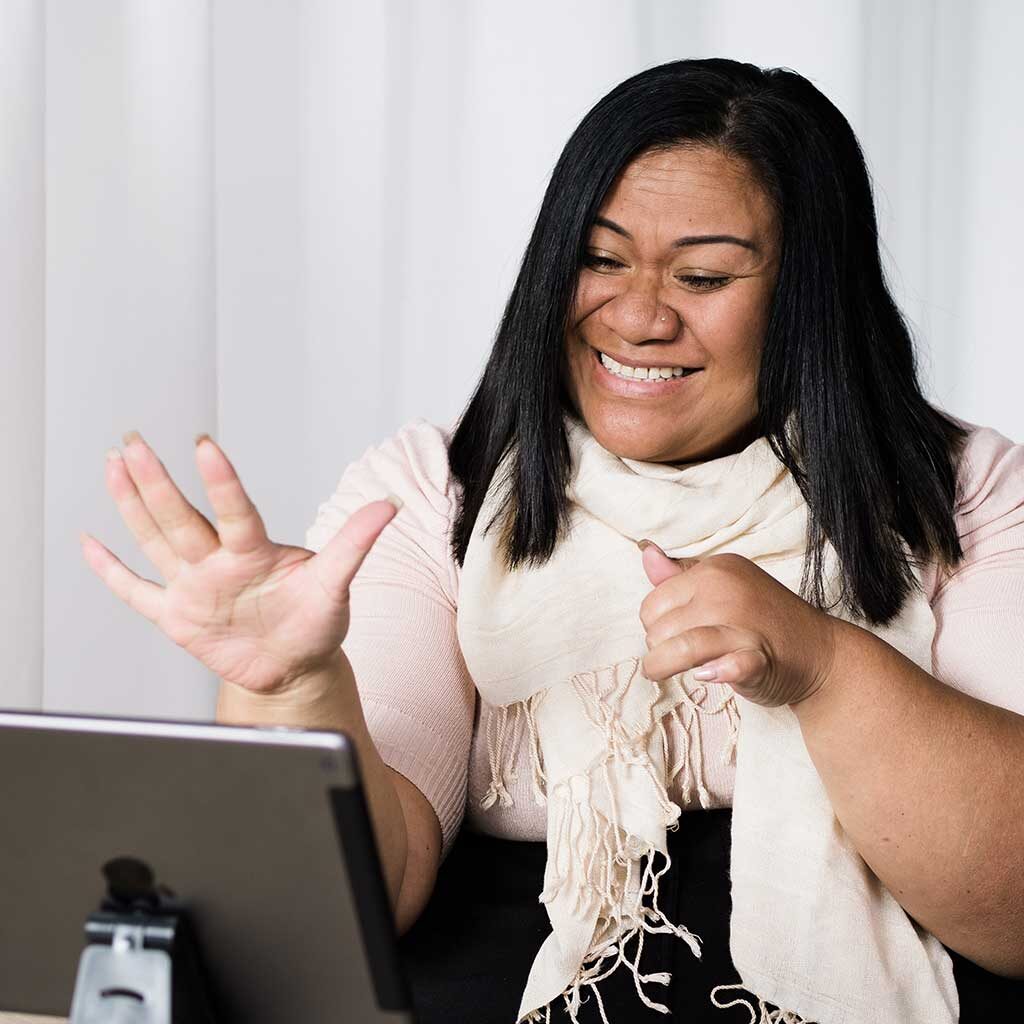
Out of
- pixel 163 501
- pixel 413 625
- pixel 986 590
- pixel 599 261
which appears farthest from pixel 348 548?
pixel 986 590

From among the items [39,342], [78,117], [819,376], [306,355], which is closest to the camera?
[819,376]

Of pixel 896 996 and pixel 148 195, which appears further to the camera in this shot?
pixel 148 195

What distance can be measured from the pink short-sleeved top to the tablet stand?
→ 60 centimetres

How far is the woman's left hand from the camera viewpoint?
1158 mm

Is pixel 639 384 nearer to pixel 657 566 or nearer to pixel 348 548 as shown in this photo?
pixel 657 566

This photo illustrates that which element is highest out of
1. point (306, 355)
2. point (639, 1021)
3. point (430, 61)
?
point (430, 61)

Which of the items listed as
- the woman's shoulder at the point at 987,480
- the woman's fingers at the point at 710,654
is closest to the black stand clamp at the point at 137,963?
the woman's fingers at the point at 710,654

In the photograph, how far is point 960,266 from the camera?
125 inches

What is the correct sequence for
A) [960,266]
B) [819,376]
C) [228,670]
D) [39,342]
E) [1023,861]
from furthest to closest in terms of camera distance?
[960,266], [39,342], [819,376], [1023,861], [228,670]

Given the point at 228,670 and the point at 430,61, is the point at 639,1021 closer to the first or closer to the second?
the point at 228,670

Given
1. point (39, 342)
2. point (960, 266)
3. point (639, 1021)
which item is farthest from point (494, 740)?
point (960, 266)

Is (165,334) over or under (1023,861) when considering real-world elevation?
over

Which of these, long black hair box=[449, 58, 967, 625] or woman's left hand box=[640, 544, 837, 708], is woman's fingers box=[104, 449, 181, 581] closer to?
woman's left hand box=[640, 544, 837, 708]

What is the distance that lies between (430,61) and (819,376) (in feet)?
4.90
